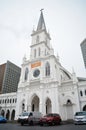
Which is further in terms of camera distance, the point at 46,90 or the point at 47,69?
the point at 47,69

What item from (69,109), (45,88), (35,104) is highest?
(45,88)

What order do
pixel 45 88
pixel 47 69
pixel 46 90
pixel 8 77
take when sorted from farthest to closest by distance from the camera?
pixel 8 77 < pixel 47 69 < pixel 45 88 < pixel 46 90

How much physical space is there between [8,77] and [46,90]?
54434mm

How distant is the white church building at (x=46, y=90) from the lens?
3170 cm

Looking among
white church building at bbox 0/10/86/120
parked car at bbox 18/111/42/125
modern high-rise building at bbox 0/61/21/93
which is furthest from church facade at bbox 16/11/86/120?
modern high-rise building at bbox 0/61/21/93

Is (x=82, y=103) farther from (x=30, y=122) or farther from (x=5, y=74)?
(x=5, y=74)

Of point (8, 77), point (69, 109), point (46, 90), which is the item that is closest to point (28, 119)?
point (46, 90)

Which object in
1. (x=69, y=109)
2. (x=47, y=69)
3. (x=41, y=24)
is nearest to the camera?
(x=69, y=109)

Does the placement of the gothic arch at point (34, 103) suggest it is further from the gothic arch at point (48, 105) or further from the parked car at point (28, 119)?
the parked car at point (28, 119)

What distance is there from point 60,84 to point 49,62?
7.90 m

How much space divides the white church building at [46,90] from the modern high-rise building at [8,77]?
33.3 m

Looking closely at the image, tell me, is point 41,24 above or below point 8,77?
above

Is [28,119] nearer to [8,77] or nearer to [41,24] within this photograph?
[41,24]

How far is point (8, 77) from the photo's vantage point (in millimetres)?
83000
